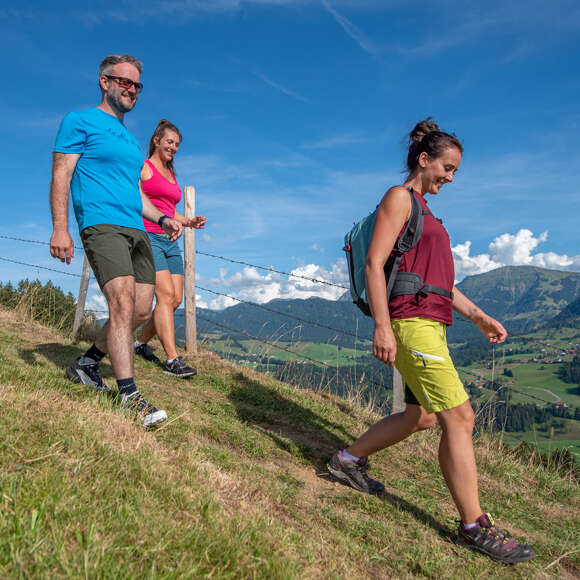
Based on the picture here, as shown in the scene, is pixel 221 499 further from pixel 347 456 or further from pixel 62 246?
pixel 62 246

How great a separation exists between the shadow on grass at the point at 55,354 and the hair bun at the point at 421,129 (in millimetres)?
3540

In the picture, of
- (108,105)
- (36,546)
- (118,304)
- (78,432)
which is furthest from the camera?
(108,105)

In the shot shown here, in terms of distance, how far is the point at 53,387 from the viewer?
3.56 meters

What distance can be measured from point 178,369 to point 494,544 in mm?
3741

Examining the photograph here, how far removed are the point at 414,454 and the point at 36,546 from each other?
3.58m

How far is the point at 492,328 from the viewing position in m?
3.37

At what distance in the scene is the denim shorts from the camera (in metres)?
5.27

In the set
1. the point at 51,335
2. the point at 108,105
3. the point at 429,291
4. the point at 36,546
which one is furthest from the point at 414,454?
the point at 51,335

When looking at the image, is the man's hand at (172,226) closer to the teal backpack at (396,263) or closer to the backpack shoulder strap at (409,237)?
the teal backpack at (396,263)

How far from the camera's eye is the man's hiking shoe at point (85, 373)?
12.9 ft

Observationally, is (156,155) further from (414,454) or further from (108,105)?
(414,454)

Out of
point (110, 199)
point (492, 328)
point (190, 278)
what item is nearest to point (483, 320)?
point (492, 328)

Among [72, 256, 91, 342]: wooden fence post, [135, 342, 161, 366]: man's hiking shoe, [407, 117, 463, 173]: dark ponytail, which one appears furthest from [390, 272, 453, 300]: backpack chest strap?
[72, 256, 91, 342]: wooden fence post

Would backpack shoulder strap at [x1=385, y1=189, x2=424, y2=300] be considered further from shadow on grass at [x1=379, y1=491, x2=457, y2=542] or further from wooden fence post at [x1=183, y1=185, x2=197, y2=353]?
wooden fence post at [x1=183, y1=185, x2=197, y2=353]
